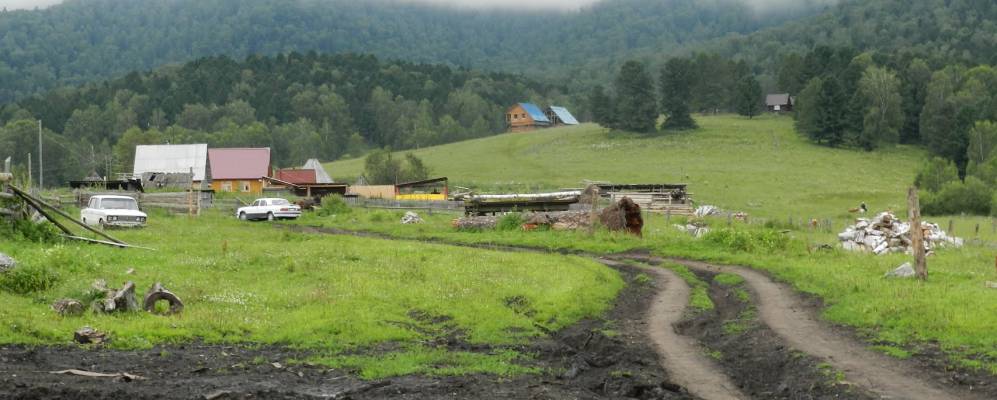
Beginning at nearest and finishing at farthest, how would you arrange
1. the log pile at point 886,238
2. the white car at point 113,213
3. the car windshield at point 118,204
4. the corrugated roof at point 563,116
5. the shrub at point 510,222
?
1. the log pile at point 886,238
2. the white car at point 113,213
3. the car windshield at point 118,204
4. the shrub at point 510,222
5. the corrugated roof at point 563,116

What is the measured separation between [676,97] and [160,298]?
126 m

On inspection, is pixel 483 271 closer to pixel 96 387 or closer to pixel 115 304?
pixel 115 304

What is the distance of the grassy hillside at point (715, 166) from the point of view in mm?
87875

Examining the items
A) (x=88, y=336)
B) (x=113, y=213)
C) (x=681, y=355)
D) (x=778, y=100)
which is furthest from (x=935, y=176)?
(x=88, y=336)

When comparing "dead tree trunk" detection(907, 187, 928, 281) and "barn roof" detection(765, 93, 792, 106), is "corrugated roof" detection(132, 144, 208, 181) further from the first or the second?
"barn roof" detection(765, 93, 792, 106)

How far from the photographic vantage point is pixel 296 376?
1455 cm

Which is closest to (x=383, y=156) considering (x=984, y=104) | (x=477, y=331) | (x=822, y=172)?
(x=822, y=172)

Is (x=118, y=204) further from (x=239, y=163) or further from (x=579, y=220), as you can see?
(x=239, y=163)

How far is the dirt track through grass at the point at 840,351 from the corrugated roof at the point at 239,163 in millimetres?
76728

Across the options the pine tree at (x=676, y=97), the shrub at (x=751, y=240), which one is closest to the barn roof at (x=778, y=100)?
the pine tree at (x=676, y=97)

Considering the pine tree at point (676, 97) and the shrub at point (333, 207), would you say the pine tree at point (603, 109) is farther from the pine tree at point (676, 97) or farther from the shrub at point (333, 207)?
the shrub at point (333, 207)

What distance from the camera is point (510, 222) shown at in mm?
52156

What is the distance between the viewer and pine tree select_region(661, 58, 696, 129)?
5512 inches

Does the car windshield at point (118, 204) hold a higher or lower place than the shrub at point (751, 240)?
higher
